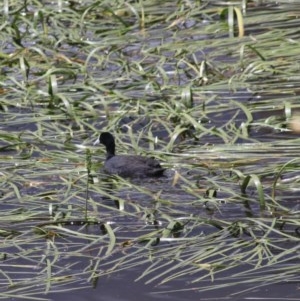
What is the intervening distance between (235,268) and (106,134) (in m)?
2.24

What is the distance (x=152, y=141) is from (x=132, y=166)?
0.76 meters

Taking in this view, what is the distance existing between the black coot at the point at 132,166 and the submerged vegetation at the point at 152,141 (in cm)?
7

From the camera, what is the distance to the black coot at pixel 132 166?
8.24 metres

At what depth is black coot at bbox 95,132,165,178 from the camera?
8.24 m

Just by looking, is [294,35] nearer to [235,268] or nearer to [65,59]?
[65,59]

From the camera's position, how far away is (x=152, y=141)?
9102 millimetres

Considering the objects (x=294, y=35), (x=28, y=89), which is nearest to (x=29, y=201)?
(x=28, y=89)

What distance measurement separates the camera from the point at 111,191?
26.9 feet

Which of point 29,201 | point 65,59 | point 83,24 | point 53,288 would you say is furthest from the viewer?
point 83,24

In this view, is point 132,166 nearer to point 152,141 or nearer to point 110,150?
point 110,150

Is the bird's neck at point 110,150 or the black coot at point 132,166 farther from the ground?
the black coot at point 132,166

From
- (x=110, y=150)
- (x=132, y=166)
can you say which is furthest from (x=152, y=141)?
(x=132, y=166)

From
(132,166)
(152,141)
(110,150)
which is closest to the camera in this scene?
(132,166)

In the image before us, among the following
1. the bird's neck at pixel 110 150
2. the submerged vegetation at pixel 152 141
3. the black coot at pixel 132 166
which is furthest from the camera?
the bird's neck at pixel 110 150
